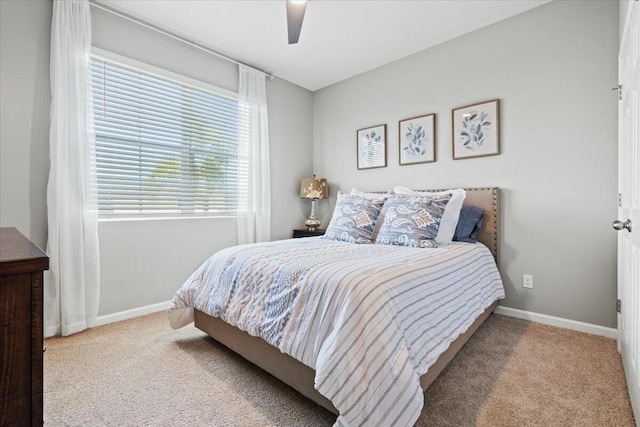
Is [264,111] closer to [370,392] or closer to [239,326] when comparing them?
[239,326]

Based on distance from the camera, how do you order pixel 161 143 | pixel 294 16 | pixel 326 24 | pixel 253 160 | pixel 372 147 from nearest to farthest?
pixel 294 16
pixel 326 24
pixel 161 143
pixel 253 160
pixel 372 147

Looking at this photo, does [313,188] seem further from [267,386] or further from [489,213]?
[267,386]

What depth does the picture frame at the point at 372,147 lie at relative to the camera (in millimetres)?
3584

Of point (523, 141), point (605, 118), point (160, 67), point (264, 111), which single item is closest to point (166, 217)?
point (160, 67)

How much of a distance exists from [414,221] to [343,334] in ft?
4.76

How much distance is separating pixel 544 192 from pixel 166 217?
3.42 metres

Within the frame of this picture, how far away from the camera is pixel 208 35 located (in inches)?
117

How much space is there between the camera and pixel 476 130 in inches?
113

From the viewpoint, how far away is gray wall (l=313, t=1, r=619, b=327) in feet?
7.48

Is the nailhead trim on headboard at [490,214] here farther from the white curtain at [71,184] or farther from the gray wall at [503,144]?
the white curtain at [71,184]

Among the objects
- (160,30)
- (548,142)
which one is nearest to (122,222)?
(160,30)

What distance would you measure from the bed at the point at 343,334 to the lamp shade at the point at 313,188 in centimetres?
165

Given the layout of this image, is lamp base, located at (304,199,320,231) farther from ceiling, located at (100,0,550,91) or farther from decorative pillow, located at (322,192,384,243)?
ceiling, located at (100,0,550,91)

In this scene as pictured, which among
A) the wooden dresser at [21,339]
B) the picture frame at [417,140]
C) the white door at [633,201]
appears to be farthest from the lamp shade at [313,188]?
the wooden dresser at [21,339]
